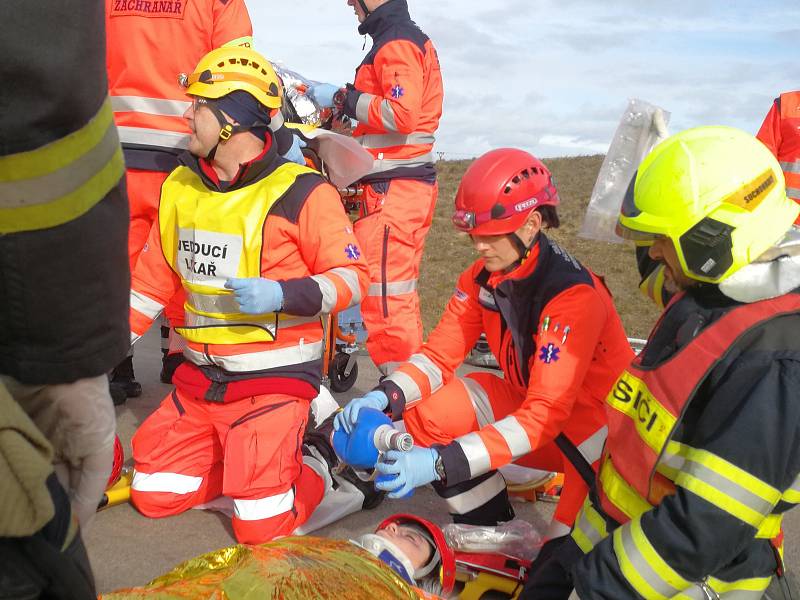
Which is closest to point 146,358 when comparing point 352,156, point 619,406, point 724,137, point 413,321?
point 413,321

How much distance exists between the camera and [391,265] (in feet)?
16.4

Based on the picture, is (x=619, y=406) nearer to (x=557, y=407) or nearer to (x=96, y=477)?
(x=557, y=407)

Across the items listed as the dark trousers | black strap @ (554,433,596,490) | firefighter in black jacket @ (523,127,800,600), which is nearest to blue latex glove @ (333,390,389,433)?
black strap @ (554,433,596,490)

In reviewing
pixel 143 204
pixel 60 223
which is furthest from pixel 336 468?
pixel 60 223

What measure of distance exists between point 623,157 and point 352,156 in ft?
4.75

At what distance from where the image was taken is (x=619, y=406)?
215 centimetres

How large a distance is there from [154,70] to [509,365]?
7.37 feet

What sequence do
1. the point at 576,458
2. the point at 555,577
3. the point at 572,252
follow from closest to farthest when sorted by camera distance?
the point at 555,577, the point at 576,458, the point at 572,252

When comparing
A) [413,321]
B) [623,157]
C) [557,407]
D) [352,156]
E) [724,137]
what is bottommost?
[413,321]

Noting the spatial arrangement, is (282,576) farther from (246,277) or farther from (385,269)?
(385,269)

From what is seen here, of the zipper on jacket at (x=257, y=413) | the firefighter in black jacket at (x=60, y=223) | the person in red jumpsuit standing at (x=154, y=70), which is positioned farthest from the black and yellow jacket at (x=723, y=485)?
the person in red jumpsuit standing at (x=154, y=70)

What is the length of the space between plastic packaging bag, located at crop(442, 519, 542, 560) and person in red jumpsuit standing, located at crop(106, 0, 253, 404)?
6.12ft

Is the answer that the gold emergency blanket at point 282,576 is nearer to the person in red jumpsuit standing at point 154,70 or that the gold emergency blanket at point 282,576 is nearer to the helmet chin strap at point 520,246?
the helmet chin strap at point 520,246

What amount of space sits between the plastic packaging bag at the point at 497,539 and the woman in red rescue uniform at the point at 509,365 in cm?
10
